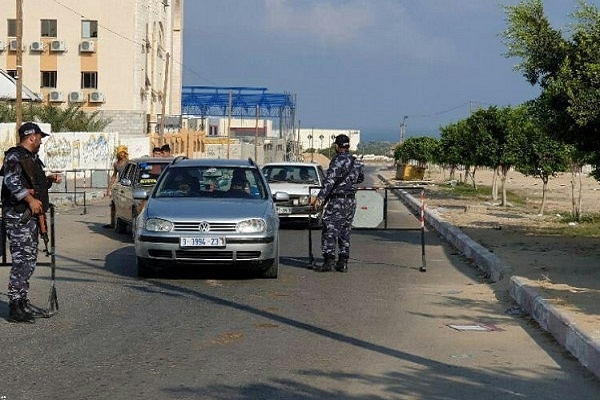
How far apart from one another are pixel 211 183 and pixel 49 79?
60.8 meters

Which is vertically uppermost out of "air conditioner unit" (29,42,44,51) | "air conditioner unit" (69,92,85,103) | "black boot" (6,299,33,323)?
"air conditioner unit" (29,42,44,51)

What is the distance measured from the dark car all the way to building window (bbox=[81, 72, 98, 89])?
53239 mm

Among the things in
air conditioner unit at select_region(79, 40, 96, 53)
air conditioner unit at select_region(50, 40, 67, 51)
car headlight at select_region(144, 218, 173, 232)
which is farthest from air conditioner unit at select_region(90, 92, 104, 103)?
car headlight at select_region(144, 218, 173, 232)

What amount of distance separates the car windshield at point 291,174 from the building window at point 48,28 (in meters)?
51.3

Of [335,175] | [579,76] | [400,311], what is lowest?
[400,311]

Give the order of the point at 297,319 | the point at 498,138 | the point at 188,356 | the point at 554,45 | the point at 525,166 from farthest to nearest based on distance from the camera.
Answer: the point at 498,138
the point at 525,166
the point at 554,45
the point at 297,319
the point at 188,356

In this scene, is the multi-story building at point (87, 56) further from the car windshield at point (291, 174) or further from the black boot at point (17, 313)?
the black boot at point (17, 313)

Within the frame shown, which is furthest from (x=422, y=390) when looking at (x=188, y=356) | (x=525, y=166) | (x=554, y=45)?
(x=525, y=166)

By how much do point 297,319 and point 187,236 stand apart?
3.04m

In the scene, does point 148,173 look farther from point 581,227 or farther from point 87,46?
point 87,46

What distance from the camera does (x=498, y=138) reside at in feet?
123

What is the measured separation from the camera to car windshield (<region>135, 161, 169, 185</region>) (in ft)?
66.4

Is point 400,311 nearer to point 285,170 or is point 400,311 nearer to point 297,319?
point 297,319

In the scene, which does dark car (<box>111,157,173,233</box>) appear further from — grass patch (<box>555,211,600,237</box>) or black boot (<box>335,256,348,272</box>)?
grass patch (<box>555,211,600,237</box>)
